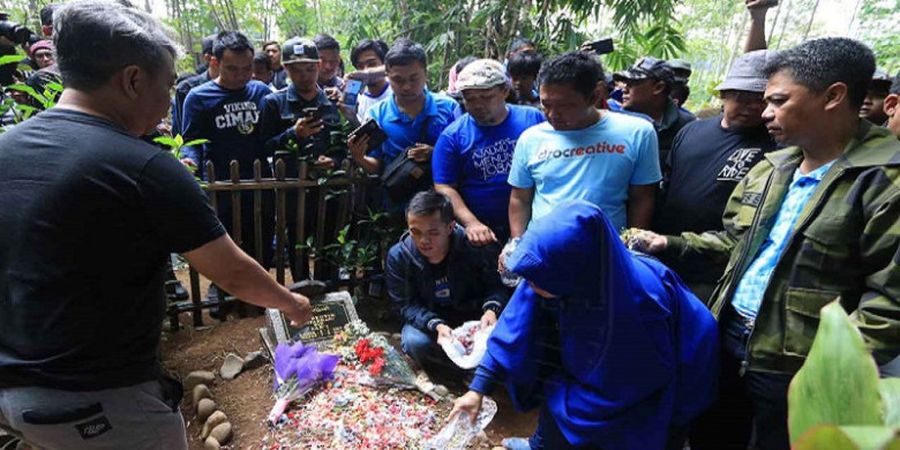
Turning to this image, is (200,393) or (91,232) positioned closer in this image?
(91,232)

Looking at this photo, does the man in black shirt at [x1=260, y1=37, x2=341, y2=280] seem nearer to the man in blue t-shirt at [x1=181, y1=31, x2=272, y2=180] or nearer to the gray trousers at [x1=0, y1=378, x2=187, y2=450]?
the man in blue t-shirt at [x1=181, y1=31, x2=272, y2=180]

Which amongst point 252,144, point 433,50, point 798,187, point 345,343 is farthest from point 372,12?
point 798,187

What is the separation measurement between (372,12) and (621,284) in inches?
319

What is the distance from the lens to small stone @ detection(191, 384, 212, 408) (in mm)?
3016

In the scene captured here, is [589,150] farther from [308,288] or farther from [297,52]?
[297,52]

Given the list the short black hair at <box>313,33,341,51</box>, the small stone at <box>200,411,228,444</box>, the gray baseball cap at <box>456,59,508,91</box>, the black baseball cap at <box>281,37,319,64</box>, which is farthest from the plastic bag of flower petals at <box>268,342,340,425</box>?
the short black hair at <box>313,33,341,51</box>

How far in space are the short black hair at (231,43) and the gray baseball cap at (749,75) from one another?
3.13 m

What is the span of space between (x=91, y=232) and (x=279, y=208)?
2.40 metres

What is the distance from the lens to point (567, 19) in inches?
266

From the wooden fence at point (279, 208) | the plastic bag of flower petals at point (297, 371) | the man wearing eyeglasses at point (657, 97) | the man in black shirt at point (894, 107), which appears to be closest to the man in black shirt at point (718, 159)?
the man in black shirt at point (894, 107)

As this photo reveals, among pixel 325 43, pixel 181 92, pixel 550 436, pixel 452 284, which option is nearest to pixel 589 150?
pixel 452 284

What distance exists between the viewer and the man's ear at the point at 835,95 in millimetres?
1629

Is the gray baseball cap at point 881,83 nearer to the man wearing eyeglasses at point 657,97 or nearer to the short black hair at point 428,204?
the man wearing eyeglasses at point 657,97

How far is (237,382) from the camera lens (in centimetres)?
322
